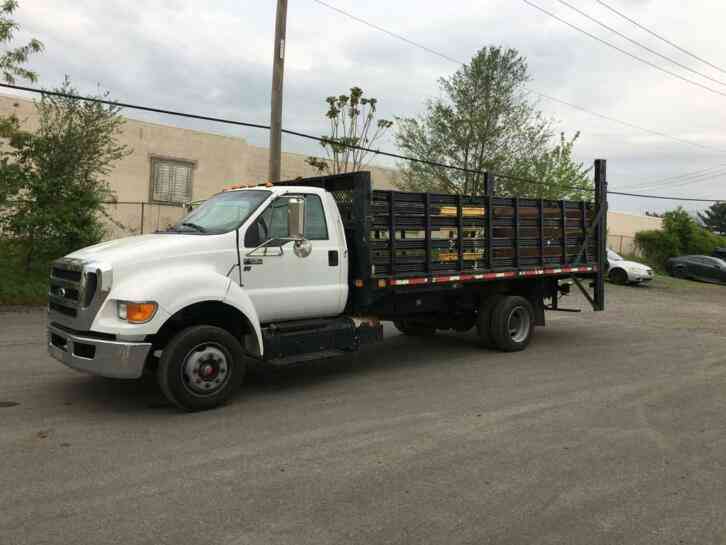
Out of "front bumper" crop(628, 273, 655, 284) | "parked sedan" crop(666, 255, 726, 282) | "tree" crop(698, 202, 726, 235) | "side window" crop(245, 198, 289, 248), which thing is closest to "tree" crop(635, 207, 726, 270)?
"parked sedan" crop(666, 255, 726, 282)

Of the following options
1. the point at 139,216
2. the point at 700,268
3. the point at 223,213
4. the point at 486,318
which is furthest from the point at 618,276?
the point at 223,213

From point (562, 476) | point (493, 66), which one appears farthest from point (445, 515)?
point (493, 66)

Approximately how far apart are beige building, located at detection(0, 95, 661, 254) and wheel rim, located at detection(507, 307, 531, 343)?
13973 mm

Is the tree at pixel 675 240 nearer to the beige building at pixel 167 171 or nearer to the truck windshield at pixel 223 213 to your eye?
the beige building at pixel 167 171

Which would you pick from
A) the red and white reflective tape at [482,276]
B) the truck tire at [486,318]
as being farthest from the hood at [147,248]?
the truck tire at [486,318]

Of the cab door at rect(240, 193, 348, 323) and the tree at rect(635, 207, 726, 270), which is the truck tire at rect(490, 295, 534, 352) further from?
the tree at rect(635, 207, 726, 270)

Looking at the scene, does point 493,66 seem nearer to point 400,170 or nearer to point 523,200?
point 400,170

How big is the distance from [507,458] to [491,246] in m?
4.60

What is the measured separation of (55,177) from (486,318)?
10.3 m

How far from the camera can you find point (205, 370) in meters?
5.89

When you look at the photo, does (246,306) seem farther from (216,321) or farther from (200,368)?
(200,368)

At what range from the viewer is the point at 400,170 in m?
28.7

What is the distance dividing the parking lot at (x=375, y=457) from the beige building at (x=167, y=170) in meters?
13.7

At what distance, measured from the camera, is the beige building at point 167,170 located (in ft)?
69.3
